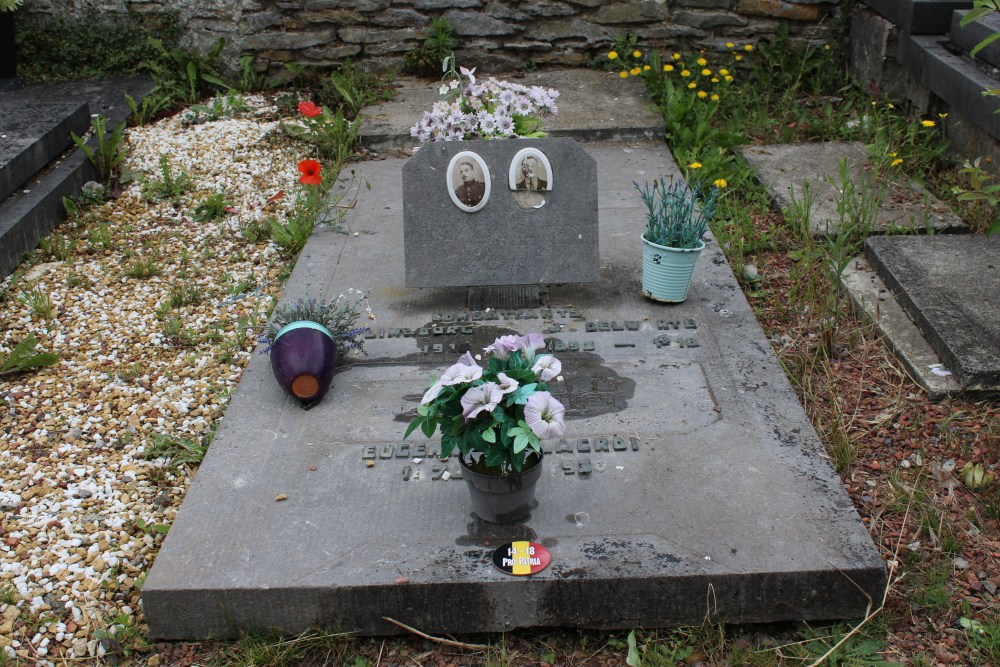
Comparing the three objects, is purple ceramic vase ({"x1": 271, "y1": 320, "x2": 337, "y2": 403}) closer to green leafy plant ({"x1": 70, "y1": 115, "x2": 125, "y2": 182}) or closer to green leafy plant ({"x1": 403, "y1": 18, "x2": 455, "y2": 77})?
green leafy plant ({"x1": 70, "y1": 115, "x2": 125, "y2": 182})

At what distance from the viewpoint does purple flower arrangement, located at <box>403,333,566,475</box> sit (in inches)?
88.0

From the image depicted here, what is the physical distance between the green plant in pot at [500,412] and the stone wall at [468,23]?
4278 mm

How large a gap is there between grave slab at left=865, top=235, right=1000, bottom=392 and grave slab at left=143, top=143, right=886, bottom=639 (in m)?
0.63

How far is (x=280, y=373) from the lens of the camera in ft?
10.0

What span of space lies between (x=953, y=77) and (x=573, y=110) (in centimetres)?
204

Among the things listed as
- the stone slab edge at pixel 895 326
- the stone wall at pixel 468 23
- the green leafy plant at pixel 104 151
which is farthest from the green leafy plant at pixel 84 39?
the stone slab edge at pixel 895 326

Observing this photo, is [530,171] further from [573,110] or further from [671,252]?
[573,110]

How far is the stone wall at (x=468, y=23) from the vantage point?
19.7 ft

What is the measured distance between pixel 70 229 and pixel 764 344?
11.1 feet

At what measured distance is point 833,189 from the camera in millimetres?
4594

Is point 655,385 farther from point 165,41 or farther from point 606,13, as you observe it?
point 165,41

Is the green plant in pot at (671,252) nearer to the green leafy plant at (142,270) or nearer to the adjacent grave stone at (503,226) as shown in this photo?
the adjacent grave stone at (503,226)

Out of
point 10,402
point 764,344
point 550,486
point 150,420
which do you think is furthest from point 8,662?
point 764,344

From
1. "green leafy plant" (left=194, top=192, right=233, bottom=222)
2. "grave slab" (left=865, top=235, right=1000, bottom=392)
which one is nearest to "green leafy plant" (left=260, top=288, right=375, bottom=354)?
"green leafy plant" (left=194, top=192, right=233, bottom=222)
